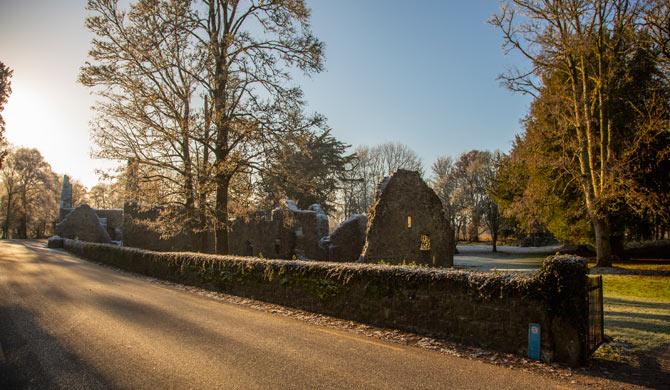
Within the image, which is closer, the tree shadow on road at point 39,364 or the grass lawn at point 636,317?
the tree shadow on road at point 39,364

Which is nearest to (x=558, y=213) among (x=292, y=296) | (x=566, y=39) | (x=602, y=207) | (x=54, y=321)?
(x=602, y=207)

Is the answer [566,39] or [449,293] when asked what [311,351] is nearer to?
[449,293]

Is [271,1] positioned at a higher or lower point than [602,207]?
higher

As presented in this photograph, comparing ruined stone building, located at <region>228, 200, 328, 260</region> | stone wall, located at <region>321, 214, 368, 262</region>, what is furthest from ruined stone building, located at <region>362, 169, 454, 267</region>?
ruined stone building, located at <region>228, 200, 328, 260</region>

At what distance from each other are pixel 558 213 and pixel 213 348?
28.1m

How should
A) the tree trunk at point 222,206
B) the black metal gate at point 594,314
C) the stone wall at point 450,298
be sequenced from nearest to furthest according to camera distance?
the stone wall at point 450,298 < the black metal gate at point 594,314 < the tree trunk at point 222,206

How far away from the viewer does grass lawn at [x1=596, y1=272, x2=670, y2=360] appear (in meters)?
6.78

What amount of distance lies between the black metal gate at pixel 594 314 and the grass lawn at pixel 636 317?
224mm

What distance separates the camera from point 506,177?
34781 mm

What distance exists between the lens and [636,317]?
953cm

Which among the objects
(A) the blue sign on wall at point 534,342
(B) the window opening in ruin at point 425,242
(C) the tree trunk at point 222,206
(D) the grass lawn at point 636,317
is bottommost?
(D) the grass lawn at point 636,317

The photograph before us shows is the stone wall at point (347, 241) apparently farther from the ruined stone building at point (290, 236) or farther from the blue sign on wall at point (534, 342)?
the blue sign on wall at point (534, 342)

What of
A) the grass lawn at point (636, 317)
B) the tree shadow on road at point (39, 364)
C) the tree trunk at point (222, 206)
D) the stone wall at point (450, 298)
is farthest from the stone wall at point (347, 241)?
the tree shadow on road at point (39, 364)

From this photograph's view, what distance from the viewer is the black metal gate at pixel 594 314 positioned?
20.2 feet
